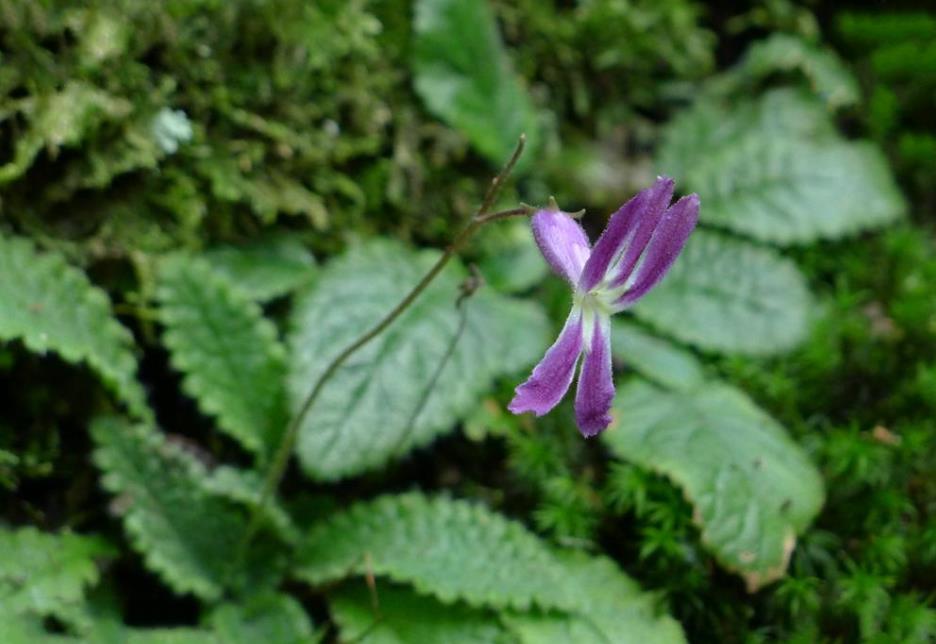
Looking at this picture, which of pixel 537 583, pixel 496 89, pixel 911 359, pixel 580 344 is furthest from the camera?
Result: pixel 496 89

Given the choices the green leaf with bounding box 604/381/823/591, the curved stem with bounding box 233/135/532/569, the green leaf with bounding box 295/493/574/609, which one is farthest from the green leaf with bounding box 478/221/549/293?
the green leaf with bounding box 295/493/574/609

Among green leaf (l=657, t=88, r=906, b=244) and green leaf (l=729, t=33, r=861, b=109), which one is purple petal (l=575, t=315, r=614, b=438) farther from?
green leaf (l=729, t=33, r=861, b=109)

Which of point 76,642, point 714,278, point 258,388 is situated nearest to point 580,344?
point 258,388

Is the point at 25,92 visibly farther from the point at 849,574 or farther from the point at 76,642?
the point at 849,574

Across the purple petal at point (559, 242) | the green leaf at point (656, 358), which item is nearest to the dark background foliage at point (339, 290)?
the green leaf at point (656, 358)

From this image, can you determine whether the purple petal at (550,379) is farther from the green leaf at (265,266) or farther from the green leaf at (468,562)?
the green leaf at (265,266)
